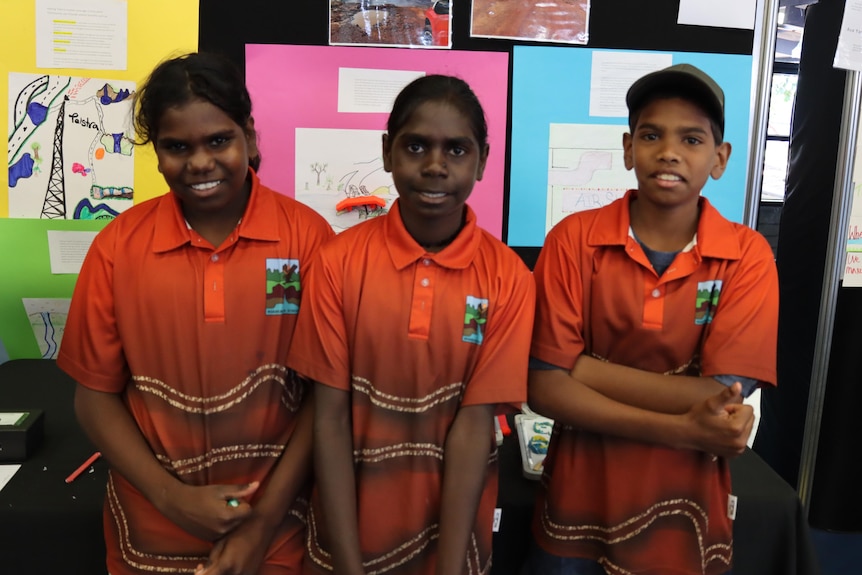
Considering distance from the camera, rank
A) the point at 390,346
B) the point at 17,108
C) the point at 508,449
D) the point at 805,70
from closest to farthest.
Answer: the point at 390,346
the point at 508,449
the point at 17,108
the point at 805,70

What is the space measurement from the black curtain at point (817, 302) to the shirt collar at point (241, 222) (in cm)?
183

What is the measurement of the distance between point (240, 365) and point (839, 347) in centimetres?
192

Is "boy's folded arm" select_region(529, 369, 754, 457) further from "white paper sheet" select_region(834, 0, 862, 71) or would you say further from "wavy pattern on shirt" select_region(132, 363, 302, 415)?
"white paper sheet" select_region(834, 0, 862, 71)

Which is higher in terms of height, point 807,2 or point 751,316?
point 807,2

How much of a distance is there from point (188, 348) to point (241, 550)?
337 millimetres

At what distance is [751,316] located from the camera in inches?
40.9

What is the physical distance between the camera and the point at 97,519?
3.86 ft

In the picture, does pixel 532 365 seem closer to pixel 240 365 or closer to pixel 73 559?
pixel 240 365

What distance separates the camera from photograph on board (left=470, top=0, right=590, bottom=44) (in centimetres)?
183

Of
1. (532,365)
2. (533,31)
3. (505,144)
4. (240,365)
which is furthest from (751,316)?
(533,31)

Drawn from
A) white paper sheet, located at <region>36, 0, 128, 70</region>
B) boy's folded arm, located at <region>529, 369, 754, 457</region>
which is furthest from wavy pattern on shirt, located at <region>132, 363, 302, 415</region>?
white paper sheet, located at <region>36, 0, 128, 70</region>

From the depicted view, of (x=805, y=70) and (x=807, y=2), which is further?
(x=805, y=70)

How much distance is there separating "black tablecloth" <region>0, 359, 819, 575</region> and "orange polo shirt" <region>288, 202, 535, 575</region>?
271 millimetres

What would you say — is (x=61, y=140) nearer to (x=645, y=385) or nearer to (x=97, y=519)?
(x=97, y=519)
